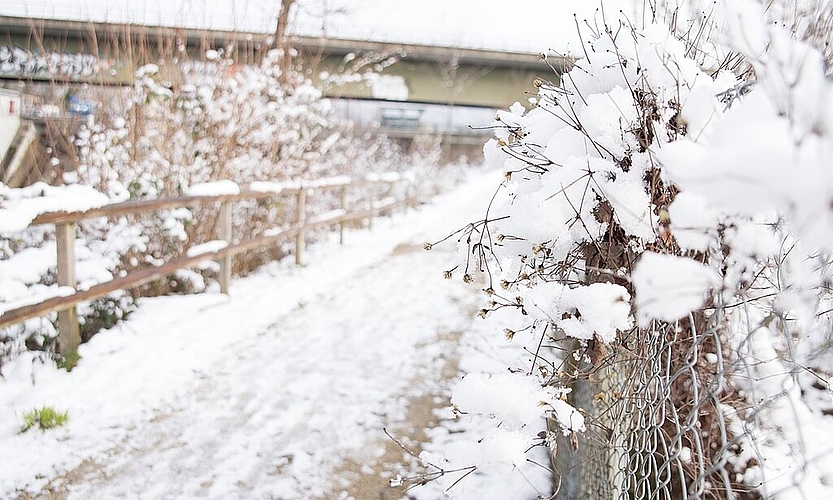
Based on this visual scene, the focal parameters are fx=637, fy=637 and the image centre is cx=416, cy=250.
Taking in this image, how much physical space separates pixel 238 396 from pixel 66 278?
127cm

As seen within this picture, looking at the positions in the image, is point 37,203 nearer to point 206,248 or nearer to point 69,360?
point 69,360

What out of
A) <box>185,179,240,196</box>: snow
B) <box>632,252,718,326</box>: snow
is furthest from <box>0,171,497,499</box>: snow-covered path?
<box>632,252,718,326</box>: snow

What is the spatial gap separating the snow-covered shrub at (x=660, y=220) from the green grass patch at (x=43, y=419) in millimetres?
2352

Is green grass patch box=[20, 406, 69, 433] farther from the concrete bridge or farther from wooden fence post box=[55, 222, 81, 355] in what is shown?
the concrete bridge

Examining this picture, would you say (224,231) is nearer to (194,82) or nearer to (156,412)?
(194,82)

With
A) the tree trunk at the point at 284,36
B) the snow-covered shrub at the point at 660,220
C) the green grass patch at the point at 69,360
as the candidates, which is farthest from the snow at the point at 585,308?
the tree trunk at the point at 284,36

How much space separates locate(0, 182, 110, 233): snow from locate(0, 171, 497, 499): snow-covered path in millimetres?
942

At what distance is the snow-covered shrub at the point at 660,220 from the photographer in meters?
0.82

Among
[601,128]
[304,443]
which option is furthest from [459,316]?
[601,128]

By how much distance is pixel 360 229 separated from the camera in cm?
1154

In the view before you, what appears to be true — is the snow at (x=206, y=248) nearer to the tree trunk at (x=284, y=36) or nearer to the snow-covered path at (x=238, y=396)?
the snow-covered path at (x=238, y=396)

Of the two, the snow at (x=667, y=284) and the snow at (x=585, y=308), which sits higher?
the snow at (x=667, y=284)

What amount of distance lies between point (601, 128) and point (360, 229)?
32.6 feet

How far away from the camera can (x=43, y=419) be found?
10.7ft
